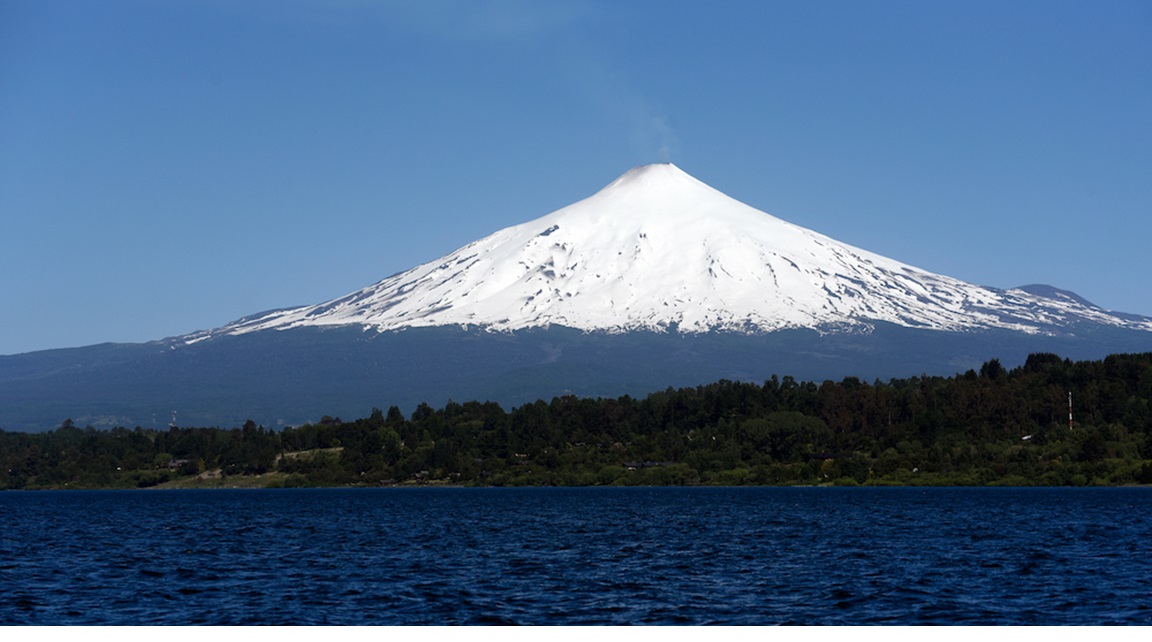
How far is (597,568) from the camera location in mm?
55781

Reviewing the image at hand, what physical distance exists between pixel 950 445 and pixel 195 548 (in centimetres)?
11799

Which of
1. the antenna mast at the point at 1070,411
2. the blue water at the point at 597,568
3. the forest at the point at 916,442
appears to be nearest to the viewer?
the blue water at the point at 597,568

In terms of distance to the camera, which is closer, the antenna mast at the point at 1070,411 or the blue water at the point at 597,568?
the blue water at the point at 597,568

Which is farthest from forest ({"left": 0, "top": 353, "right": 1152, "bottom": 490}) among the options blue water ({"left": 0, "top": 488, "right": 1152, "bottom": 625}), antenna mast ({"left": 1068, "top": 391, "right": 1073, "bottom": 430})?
blue water ({"left": 0, "top": 488, "right": 1152, "bottom": 625})

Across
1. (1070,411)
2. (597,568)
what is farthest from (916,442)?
Answer: (597,568)

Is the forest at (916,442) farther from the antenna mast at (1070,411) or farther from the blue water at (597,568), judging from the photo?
the blue water at (597,568)

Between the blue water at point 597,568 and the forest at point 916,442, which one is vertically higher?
the forest at point 916,442

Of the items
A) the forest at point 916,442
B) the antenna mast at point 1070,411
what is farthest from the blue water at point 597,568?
the antenna mast at point 1070,411

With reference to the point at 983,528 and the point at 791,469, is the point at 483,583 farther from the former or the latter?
the point at 791,469

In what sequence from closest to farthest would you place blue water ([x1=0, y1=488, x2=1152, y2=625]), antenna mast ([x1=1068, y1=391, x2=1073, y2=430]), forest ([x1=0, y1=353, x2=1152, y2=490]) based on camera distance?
blue water ([x1=0, y1=488, x2=1152, y2=625]) → forest ([x1=0, y1=353, x2=1152, y2=490]) → antenna mast ([x1=1068, y1=391, x2=1073, y2=430])

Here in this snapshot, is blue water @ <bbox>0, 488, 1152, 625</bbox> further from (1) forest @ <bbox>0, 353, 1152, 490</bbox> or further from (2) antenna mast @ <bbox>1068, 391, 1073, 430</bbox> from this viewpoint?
(2) antenna mast @ <bbox>1068, 391, 1073, 430</bbox>

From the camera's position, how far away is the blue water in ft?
139

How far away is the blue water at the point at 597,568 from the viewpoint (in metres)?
42.2

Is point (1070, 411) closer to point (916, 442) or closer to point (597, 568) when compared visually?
point (916, 442)
